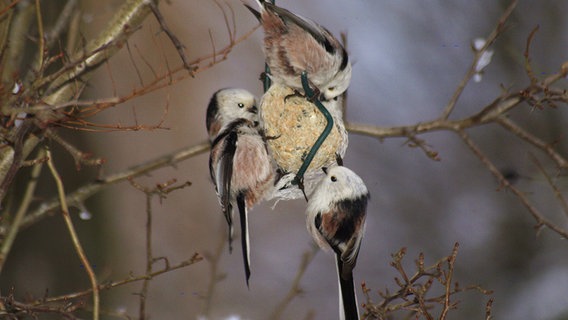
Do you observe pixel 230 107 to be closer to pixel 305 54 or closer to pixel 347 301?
pixel 305 54

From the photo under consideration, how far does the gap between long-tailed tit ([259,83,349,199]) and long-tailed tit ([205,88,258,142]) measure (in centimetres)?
5

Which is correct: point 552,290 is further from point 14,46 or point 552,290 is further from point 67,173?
point 14,46

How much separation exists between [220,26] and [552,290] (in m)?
2.87

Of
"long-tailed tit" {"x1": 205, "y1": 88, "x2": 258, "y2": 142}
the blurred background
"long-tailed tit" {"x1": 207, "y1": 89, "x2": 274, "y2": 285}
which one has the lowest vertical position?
"long-tailed tit" {"x1": 207, "y1": 89, "x2": 274, "y2": 285}

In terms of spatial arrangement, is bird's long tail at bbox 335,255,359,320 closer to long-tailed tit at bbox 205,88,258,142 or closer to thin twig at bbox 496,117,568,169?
long-tailed tit at bbox 205,88,258,142

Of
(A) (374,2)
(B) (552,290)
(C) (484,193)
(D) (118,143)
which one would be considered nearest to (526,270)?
(B) (552,290)

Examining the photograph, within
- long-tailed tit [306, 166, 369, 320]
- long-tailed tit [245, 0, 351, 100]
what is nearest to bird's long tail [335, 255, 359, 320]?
long-tailed tit [306, 166, 369, 320]

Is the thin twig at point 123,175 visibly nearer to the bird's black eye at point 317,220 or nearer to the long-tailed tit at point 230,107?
the long-tailed tit at point 230,107

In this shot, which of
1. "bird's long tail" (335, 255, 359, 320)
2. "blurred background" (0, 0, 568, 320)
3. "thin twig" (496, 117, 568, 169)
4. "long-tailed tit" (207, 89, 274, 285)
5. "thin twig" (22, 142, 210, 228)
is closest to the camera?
"bird's long tail" (335, 255, 359, 320)

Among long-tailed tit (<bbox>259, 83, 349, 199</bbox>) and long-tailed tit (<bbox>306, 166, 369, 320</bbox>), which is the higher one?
long-tailed tit (<bbox>259, 83, 349, 199</bbox>)

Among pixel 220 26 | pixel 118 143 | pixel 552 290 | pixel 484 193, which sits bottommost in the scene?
pixel 552 290

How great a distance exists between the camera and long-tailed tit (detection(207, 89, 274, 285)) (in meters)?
1.69

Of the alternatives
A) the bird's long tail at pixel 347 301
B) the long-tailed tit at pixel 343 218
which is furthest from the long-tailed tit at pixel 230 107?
the bird's long tail at pixel 347 301

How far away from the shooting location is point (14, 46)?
6.95 feet
